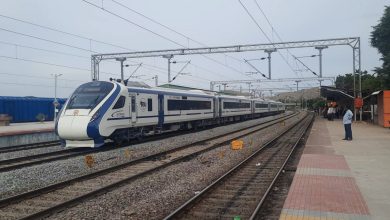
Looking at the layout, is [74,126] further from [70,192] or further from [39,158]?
[70,192]

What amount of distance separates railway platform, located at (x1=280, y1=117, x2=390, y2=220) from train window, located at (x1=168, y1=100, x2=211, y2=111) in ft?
33.4

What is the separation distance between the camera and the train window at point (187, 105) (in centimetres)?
2419

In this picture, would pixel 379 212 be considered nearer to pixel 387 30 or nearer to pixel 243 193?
pixel 243 193

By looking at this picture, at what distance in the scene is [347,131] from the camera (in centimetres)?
2084

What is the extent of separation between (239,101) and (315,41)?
1257 cm

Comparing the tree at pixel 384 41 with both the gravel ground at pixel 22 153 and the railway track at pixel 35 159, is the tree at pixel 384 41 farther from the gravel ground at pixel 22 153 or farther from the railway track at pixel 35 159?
the gravel ground at pixel 22 153

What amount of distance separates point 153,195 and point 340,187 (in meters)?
3.90

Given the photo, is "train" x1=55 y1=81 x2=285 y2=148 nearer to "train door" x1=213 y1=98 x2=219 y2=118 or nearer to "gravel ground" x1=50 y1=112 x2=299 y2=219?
"gravel ground" x1=50 y1=112 x2=299 y2=219

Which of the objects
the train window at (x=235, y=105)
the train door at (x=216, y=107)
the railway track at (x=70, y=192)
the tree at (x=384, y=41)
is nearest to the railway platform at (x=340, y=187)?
the railway track at (x=70, y=192)

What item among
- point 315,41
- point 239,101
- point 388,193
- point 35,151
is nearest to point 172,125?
point 35,151

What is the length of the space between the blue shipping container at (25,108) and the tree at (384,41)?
30013mm

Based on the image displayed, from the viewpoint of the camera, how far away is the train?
53.4 ft

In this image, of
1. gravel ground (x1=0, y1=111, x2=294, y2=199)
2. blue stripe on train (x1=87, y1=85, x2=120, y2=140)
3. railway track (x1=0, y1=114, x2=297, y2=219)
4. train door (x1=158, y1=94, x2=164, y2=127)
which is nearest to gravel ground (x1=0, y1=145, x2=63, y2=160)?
blue stripe on train (x1=87, y1=85, x2=120, y2=140)

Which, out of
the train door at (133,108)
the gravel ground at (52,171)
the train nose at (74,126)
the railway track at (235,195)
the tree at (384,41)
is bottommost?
the railway track at (235,195)
